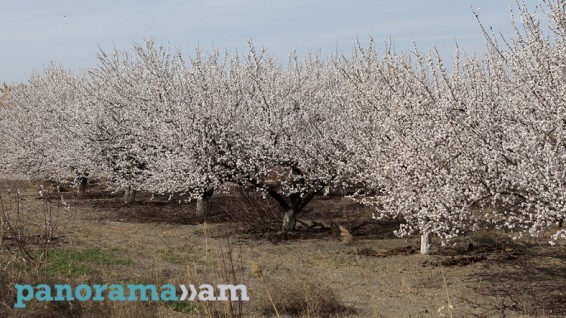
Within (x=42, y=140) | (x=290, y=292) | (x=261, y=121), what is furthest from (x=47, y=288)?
(x=42, y=140)

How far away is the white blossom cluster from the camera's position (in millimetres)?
8172

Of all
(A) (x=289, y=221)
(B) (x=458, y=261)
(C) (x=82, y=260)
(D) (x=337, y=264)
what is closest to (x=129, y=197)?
(A) (x=289, y=221)

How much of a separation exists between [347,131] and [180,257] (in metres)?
4.58

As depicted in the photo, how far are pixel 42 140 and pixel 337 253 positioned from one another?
1716cm

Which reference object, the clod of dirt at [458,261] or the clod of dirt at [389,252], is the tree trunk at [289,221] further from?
the clod of dirt at [458,261]

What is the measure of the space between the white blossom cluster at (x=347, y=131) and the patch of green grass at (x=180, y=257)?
7.63 feet

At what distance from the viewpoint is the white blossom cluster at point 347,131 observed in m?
8.17

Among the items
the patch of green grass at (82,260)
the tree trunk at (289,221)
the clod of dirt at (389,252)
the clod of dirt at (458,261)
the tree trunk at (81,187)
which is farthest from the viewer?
the tree trunk at (81,187)

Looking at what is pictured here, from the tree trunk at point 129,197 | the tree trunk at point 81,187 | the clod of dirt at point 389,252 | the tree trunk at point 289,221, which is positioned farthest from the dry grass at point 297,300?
the tree trunk at point 81,187

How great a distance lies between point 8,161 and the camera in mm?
26984

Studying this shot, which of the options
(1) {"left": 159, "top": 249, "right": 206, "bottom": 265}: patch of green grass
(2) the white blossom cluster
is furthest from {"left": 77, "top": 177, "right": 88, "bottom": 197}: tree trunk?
(1) {"left": 159, "top": 249, "right": 206, "bottom": 265}: patch of green grass

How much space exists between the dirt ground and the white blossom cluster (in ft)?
2.88

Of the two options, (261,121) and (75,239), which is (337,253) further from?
(75,239)

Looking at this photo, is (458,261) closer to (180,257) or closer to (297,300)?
(297,300)
